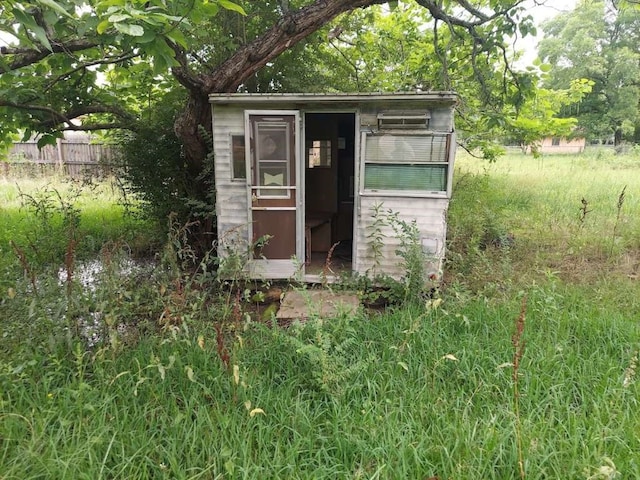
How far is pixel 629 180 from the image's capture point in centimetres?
1123

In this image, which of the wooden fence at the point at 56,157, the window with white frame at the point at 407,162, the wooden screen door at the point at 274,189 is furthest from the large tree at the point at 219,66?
the wooden fence at the point at 56,157

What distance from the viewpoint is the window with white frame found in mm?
4766

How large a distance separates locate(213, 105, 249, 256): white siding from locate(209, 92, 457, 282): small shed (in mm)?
12

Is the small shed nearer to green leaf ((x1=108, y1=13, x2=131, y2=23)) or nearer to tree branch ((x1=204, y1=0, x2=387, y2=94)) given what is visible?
tree branch ((x1=204, y1=0, x2=387, y2=94))

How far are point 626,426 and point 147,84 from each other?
775 centimetres

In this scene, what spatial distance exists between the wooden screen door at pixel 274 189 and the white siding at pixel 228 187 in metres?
0.19

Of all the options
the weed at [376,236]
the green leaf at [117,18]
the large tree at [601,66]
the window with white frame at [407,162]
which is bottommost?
the weed at [376,236]

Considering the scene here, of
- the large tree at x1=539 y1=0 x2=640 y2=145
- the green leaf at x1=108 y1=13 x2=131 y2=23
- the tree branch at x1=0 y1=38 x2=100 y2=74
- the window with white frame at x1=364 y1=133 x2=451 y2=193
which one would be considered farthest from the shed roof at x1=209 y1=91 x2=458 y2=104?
the large tree at x1=539 y1=0 x2=640 y2=145

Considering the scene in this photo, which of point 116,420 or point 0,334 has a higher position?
point 0,334

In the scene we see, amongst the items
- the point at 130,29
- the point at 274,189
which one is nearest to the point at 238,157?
the point at 274,189

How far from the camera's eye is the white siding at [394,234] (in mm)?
4871

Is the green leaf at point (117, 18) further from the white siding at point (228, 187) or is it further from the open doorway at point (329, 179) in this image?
the open doorway at point (329, 179)

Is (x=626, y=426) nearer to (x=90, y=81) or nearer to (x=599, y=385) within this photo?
(x=599, y=385)

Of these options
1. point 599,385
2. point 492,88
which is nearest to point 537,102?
point 492,88
